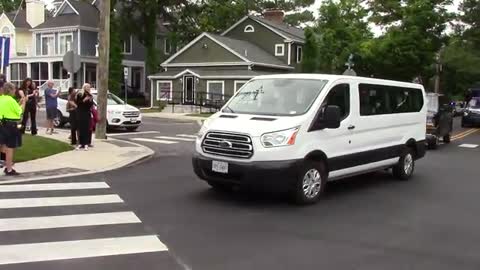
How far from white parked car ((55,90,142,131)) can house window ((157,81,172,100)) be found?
72.1 ft

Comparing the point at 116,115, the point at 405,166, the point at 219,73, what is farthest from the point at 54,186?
the point at 219,73

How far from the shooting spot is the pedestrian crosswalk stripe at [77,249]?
577 cm

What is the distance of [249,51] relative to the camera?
148 ft

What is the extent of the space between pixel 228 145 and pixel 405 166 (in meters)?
4.82

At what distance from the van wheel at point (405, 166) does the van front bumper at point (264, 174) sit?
152 inches

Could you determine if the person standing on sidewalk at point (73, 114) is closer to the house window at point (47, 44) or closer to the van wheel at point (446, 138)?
the van wheel at point (446, 138)

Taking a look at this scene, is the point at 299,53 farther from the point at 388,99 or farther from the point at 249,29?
the point at 388,99

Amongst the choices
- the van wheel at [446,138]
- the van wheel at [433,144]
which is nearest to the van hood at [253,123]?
the van wheel at [433,144]

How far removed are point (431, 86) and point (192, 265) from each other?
2470 inches

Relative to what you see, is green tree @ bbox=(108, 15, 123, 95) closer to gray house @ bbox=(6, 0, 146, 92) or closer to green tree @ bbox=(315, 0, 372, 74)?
gray house @ bbox=(6, 0, 146, 92)

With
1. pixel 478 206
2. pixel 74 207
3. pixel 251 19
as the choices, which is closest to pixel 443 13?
pixel 251 19

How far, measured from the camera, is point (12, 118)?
10.2m

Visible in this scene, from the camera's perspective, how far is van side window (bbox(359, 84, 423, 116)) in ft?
33.2

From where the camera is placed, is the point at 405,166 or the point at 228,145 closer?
the point at 228,145
